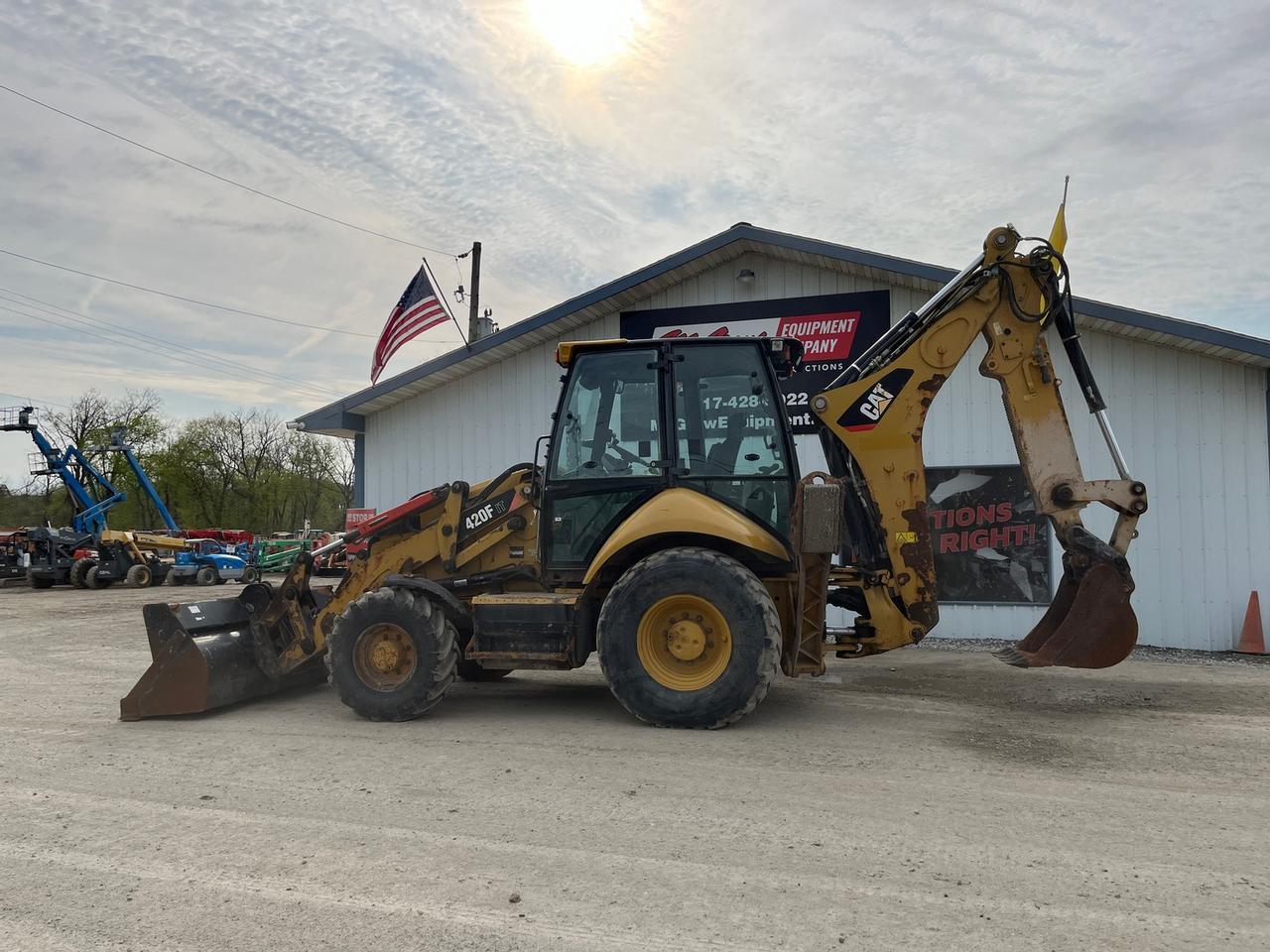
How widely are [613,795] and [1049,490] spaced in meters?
3.89

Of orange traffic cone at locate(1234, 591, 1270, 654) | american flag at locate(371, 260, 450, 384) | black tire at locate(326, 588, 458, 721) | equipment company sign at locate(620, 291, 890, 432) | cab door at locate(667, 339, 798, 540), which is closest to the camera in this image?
cab door at locate(667, 339, 798, 540)

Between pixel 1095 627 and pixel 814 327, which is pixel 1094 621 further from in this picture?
pixel 814 327

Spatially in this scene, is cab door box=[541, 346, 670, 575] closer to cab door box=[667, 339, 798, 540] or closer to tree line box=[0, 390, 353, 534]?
cab door box=[667, 339, 798, 540]

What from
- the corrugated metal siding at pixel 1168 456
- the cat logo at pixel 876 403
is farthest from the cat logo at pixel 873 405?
the corrugated metal siding at pixel 1168 456

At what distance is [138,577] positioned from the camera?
24812mm

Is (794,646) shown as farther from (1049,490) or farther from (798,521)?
(1049,490)

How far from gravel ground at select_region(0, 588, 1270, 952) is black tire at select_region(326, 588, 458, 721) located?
0.65 feet

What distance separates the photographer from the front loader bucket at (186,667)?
671 cm

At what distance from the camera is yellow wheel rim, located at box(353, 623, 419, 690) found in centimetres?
663

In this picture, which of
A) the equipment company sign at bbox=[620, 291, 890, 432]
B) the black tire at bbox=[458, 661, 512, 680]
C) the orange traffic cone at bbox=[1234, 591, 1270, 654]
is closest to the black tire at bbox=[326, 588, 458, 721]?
the black tire at bbox=[458, 661, 512, 680]

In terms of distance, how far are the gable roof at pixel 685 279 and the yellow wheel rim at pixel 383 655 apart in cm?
667

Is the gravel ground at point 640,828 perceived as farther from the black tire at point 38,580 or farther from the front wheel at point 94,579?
the black tire at point 38,580

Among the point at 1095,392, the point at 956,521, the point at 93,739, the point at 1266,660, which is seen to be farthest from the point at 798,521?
the point at 1266,660

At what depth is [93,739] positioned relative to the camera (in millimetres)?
6215
